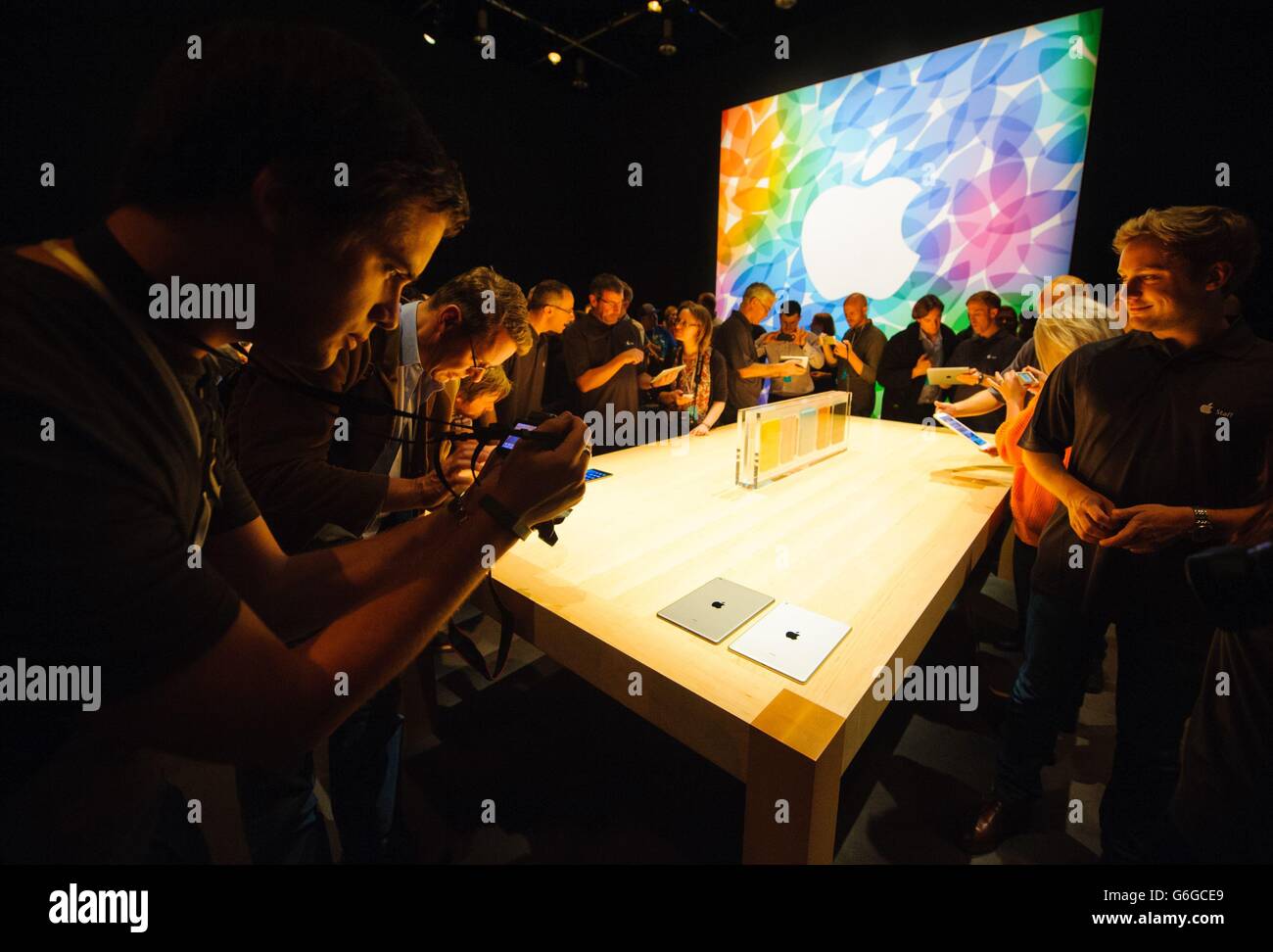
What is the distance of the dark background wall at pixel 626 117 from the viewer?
3.11 m

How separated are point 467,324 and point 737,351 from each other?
2672 millimetres

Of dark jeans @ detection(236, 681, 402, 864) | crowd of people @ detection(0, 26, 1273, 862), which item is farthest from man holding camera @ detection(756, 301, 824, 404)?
dark jeans @ detection(236, 681, 402, 864)

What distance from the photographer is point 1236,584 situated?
91 centimetres

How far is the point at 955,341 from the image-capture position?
4.63m

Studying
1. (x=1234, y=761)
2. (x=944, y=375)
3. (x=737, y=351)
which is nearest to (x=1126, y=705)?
(x=1234, y=761)

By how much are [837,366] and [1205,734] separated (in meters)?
4.32

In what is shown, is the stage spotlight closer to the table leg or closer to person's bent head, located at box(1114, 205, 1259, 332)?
person's bent head, located at box(1114, 205, 1259, 332)

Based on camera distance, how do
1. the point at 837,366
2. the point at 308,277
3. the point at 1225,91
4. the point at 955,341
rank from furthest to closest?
1. the point at 837,366
2. the point at 955,341
3. the point at 1225,91
4. the point at 308,277

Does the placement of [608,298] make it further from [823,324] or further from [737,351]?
[823,324]

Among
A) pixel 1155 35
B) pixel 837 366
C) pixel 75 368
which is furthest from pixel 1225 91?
pixel 75 368

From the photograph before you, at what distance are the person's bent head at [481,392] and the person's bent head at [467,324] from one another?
0.40m

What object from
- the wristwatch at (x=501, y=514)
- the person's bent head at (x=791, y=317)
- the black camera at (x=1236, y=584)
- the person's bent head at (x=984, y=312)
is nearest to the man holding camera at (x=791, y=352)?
the person's bent head at (x=791, y=317)

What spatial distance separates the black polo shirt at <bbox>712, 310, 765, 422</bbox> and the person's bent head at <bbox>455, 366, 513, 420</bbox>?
2091 mm

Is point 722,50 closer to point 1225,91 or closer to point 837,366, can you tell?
point 837,366
